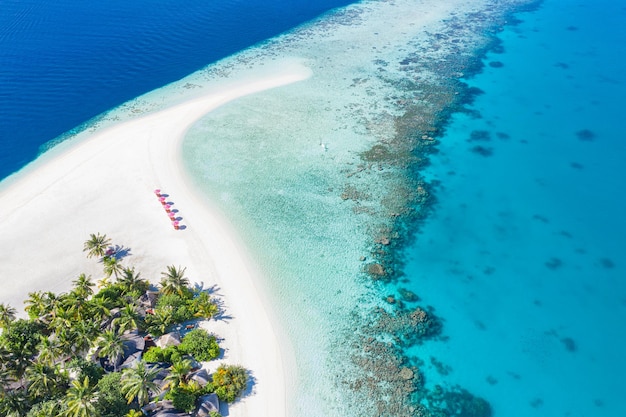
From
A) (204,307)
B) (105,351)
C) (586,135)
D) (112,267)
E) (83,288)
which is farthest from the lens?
(586,135)

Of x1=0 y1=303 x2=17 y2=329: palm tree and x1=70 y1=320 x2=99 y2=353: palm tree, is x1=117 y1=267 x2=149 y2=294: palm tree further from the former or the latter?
x1=0 y1=303 x2=17 y2=329: palm tree

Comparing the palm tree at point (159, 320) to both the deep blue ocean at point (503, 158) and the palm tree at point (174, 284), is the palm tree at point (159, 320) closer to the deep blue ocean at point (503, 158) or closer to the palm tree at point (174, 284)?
the palm tree at point (174, 284)

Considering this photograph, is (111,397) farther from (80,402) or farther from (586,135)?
(586,135)

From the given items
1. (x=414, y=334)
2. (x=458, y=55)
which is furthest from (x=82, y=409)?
(x=458, y=55)

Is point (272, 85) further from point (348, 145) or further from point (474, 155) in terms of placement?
point (474, 155)

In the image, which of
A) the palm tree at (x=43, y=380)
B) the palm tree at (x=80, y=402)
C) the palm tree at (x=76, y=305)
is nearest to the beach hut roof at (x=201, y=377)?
the palm tree at (x=80, y=402)

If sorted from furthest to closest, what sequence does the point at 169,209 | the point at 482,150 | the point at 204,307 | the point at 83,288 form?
1. the point at 482,150
2. the point at 169,209
3. the point at 204,307
4. the point at 83,288

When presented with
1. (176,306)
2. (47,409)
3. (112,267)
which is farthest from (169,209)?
(47,409)

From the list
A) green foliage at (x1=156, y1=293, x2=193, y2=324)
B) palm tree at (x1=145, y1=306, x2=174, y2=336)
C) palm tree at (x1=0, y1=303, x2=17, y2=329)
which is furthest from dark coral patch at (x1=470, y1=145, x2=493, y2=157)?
palm tree at (x1=0, y1=303, x2=17, y2=329)
